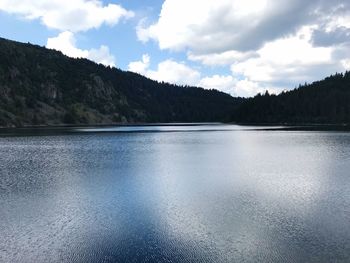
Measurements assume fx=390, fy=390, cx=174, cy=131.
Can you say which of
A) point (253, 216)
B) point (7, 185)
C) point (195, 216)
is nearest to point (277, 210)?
point (253, 216)

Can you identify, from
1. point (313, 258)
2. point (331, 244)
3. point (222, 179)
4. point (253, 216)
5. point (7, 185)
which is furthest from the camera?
point (222, 179)

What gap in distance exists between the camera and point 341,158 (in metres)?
62.8

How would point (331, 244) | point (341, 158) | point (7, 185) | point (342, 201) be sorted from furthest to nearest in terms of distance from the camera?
1. point (341, 158)
2. point (7, 185)
3. point (342, 201)
4. point (331, 244)

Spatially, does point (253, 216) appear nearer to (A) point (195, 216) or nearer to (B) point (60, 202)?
(A) point (195, 216)

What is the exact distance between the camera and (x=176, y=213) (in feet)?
96.4

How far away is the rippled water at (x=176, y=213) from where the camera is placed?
21203 millimetres

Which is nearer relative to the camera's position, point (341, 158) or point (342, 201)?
point (342, 201)

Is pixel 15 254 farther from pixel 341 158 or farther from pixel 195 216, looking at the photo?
pixel 341 158

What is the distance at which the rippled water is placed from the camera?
21.2m

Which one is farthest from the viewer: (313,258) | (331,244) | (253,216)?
(253,216)

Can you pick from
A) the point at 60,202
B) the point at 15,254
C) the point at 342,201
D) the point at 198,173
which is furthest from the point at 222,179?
the point at 15,254

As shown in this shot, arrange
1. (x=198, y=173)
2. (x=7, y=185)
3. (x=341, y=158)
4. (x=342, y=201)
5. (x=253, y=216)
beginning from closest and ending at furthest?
1. (x=253, y=216)
2. (x=342, y=201)
3. (x=7, y=185)
4. (x=198, y=173)
5. (x=341, y=158)

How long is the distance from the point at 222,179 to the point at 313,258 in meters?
24.7

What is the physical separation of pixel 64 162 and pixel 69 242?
4162cm
